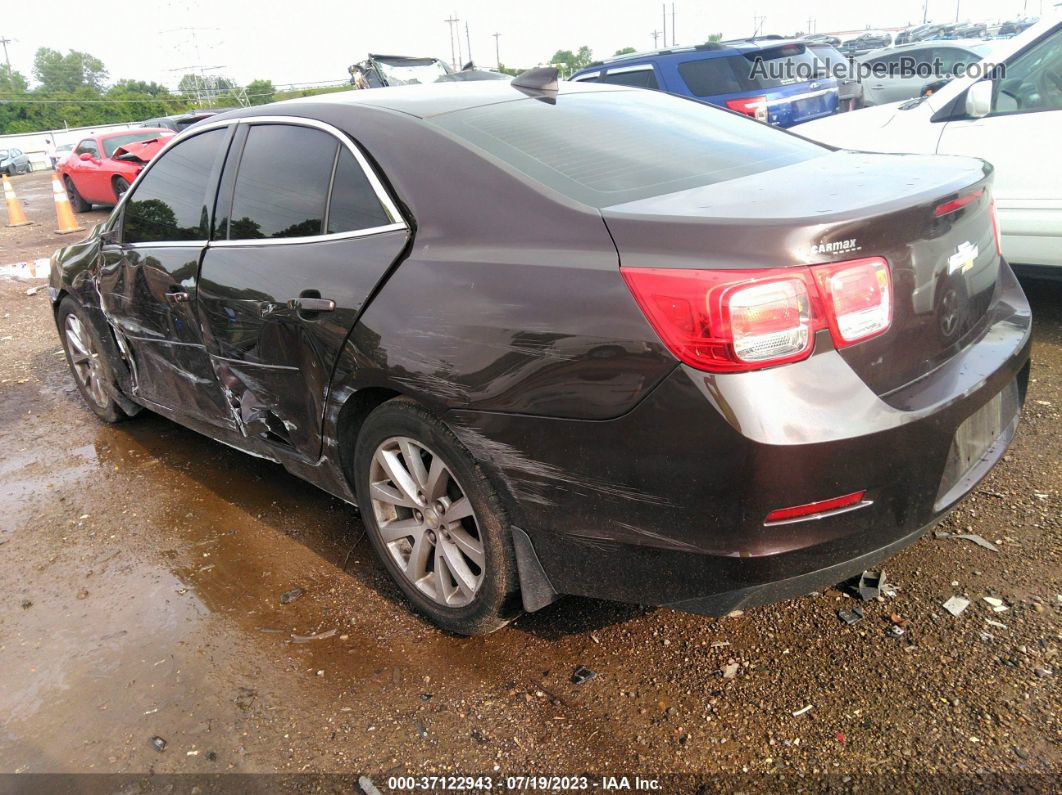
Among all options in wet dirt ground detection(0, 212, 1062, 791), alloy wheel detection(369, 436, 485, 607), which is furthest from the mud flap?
wet dirt ground detection(0, 212, 1062, 791)

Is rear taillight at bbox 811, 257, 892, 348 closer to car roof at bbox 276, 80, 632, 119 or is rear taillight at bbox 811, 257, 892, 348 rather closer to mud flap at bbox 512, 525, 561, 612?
mud flap at bbox 512, 525, 561, 612

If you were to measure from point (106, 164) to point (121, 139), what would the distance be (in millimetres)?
751

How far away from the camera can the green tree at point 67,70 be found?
7306 cm

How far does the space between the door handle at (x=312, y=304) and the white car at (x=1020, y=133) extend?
3.18 m

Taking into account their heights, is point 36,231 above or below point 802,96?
below

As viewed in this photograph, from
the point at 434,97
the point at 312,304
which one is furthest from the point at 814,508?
the point at 434,97

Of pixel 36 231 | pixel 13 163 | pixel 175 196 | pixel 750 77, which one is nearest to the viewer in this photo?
pixel 175 196

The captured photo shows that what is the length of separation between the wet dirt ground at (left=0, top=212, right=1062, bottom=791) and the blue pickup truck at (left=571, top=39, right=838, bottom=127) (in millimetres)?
6775

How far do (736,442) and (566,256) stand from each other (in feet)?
2.15

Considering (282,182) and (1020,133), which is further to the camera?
(1020,133)

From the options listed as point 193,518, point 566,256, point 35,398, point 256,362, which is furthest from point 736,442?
point 35,398

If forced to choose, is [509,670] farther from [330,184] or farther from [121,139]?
[121,139]

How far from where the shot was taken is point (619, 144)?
2.77m

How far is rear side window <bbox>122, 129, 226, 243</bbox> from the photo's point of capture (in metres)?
3.56
